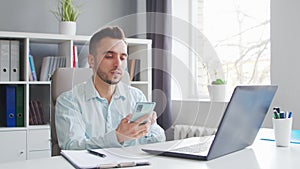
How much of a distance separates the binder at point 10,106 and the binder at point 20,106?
0.07ft

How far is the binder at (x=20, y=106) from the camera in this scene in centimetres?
270

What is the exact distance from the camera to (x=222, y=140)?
1.08 m

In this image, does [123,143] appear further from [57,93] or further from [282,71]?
[282,71]

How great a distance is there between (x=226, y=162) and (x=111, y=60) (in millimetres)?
407

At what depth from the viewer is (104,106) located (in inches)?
45.4

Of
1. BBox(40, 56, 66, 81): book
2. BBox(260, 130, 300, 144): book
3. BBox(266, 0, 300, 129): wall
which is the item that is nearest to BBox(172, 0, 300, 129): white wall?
BBox(266, 0, 300, 129): wall

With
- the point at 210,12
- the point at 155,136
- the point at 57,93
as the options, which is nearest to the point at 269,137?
the point at 155,136

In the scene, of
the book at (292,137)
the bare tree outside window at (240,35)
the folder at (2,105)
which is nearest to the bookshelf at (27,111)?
the folder at (2,105)

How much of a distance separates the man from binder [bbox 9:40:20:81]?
1458mm

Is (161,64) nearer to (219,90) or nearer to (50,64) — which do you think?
(219,90)

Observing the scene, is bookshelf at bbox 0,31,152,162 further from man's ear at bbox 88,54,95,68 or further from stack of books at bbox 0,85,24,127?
man's ear at bbox 88,54,95,68

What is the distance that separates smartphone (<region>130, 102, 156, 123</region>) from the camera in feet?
3.24

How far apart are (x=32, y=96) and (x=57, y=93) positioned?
1.51 metres

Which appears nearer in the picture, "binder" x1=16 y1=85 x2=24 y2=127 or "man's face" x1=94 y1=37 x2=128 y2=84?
"man's face" x1=94 y1=37 x2=128 y2=84
